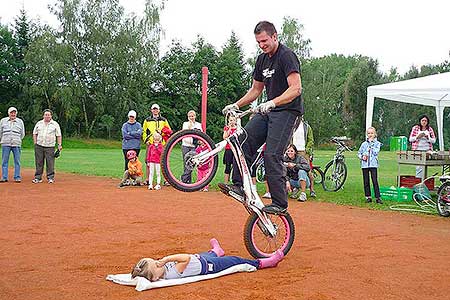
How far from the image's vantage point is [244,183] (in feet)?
19.4

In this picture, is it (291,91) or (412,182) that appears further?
(412,182)

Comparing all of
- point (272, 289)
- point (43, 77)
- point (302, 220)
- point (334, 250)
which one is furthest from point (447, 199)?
point (43, 77)

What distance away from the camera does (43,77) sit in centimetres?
4500

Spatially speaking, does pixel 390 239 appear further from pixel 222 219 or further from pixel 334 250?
pixel 222 219

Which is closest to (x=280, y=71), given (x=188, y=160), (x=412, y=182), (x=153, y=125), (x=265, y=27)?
(x=265, y=27)

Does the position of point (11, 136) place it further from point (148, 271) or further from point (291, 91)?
point (291, 91)

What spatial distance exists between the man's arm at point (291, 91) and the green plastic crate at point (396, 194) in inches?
303

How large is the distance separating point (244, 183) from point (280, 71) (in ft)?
4.33

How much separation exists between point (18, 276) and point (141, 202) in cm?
566

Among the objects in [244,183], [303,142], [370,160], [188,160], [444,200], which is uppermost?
[303,142]

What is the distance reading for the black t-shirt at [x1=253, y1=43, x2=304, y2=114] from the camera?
559 centimetres

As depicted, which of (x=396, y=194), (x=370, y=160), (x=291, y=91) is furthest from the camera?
(x=396, y=194)

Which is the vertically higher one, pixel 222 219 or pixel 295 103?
pixel 295 103

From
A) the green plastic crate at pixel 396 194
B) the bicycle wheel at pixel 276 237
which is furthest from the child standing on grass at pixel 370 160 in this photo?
the bicycle wheel at pixel 276 237
